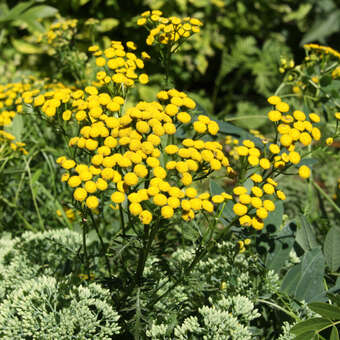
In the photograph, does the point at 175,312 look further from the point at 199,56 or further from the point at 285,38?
the point at 285,38

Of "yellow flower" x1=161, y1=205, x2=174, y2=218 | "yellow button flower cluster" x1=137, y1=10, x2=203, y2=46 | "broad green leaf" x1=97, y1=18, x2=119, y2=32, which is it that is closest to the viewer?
"yellow flower" x1=161, y1=205, x2=174, y2=218

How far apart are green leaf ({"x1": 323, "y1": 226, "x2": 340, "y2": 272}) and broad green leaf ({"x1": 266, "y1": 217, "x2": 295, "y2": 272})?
0.18 m

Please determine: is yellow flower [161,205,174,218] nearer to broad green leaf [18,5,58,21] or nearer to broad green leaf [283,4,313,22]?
broad green leaf [18,5,58,21]

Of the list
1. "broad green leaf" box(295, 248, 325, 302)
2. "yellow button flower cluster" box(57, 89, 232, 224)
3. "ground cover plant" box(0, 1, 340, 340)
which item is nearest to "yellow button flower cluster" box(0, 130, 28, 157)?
"ground cover plant" box(0, 1, 340, 340)

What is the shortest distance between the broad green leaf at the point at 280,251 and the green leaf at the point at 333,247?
0.59 ft

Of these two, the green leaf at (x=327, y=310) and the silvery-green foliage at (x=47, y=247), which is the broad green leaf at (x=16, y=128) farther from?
the green leaf at (x=327, y=310)

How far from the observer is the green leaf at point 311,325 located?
1.06m

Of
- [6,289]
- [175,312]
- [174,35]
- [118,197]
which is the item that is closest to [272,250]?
[175,312]

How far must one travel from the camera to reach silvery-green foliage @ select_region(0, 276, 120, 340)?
1147mm

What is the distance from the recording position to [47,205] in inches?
78.2

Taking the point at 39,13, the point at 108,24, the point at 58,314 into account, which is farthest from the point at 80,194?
the point at 108,24

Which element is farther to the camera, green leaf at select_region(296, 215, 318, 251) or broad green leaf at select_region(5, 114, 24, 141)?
broad green leaf at select_region(5, 114, 24, 141)

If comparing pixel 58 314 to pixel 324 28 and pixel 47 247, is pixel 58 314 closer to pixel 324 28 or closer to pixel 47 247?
pixel 47 247

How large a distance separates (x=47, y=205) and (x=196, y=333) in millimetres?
1117
